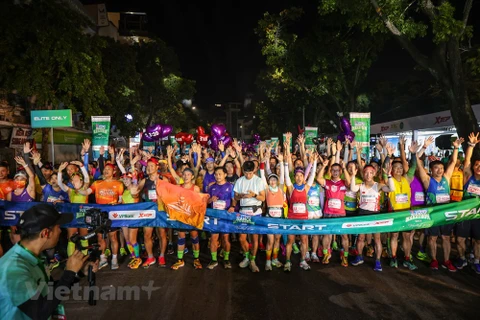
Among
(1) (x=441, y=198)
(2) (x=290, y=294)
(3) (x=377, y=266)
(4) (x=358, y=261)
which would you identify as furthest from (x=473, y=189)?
(2) (x=290, y=294)

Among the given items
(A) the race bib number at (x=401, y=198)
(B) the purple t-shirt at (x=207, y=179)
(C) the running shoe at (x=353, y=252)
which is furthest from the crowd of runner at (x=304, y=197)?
(B) the purple t-shirt at (x=207, y=179)

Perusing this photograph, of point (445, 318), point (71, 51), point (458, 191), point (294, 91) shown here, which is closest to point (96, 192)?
point (445, 318)

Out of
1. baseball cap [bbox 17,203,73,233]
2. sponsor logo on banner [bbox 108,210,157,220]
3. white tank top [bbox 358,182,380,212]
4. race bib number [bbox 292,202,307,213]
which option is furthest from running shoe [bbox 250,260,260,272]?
baseball cap [bbox 17,203,73,233]

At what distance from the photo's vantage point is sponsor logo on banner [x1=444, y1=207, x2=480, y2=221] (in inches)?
230

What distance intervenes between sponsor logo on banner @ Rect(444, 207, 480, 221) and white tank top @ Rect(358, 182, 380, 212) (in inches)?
47.6

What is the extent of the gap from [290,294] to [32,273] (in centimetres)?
383

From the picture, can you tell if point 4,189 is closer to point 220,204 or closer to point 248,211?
point 220,204

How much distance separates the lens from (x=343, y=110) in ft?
74.6

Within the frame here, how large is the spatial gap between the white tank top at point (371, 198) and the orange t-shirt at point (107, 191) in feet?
16.2

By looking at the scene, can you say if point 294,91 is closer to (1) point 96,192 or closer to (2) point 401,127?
(2) point 401,127

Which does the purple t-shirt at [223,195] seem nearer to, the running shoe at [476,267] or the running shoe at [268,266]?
the running shoe at [268,266]

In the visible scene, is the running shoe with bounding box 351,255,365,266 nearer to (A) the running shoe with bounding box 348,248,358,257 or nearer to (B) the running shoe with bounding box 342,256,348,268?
(B) the running shoe with bounding box 342,256,348,268

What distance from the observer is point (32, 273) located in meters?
2.14

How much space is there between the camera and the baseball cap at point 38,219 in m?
2.24
